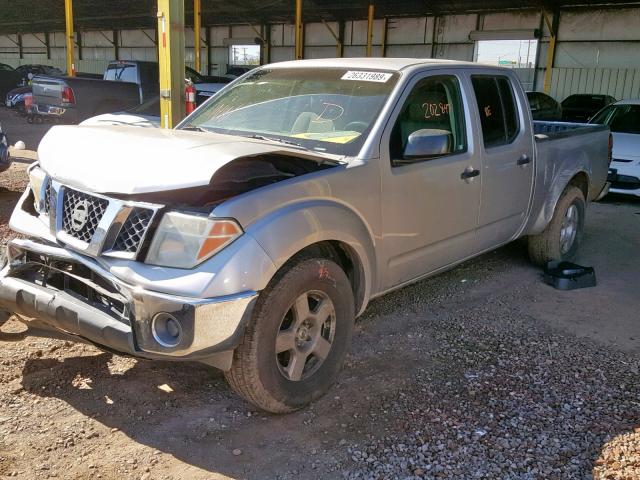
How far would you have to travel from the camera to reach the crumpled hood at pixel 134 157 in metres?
2.78

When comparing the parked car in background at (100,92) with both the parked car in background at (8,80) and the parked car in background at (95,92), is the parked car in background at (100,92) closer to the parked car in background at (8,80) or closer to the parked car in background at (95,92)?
the parked car in background at (95,92)

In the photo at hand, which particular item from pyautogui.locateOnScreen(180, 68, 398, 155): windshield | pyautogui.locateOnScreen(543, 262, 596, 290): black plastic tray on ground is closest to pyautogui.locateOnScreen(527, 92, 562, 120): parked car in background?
pyautogui.locateOnScreen(543, 262, 596, 290): black plastic tray on ground

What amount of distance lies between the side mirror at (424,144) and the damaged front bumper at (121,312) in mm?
1497

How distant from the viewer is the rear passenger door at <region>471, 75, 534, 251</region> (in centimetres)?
459

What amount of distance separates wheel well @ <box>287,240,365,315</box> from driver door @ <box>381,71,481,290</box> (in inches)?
9.8

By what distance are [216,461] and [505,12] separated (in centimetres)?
2335

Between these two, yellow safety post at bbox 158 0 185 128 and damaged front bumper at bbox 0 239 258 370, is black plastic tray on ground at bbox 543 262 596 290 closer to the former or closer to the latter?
damaged front bumper at bbox 0 239 258 370

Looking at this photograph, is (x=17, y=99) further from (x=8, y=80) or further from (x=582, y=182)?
(x=582, y=182)

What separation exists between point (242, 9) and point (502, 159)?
24437 millimetres

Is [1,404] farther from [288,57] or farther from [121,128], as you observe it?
[288,57]

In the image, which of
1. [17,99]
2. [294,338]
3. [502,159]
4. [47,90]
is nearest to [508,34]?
[47,90]

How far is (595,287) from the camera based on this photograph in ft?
18.2

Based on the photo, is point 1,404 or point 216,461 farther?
point 1,404

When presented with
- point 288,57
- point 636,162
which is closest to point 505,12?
point 288,57
